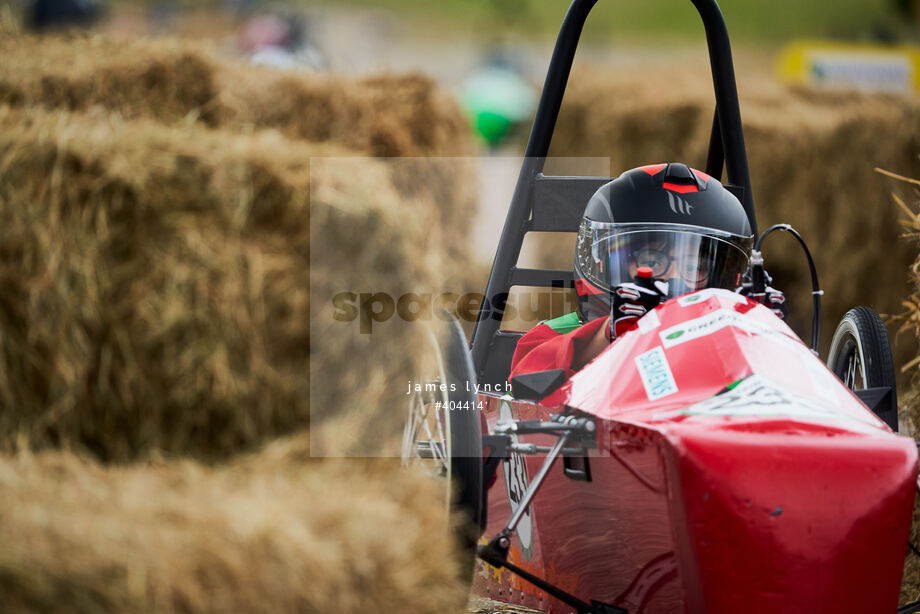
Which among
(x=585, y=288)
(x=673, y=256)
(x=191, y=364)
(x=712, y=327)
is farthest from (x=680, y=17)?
(x=191, y=364)

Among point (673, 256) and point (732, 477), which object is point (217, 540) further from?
point (673, 256)

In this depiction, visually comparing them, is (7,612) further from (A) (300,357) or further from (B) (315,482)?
(A) (300,357)

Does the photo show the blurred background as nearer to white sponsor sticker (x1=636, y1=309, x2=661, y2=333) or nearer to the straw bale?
white sponsor sticker (x1=636, y1=309, x2=661, y2=333)

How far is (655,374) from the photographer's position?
2902 mm

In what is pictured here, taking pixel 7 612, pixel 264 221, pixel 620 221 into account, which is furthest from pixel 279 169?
pixel 7 612

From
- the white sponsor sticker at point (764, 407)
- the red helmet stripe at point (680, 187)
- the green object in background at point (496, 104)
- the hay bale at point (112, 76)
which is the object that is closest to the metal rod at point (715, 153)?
the red helmet stripe at point (680, 187)

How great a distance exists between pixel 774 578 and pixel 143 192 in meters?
2.23

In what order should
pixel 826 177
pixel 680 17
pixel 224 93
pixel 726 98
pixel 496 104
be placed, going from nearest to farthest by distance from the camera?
pixel 726 98
pixel 224 93
pixel 826 177
pixel 496 104
pixel 680 17

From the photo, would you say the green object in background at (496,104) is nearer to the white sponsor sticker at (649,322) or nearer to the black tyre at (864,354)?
the black tyre at (864,354)

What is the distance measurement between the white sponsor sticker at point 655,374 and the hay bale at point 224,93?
7.07 feet

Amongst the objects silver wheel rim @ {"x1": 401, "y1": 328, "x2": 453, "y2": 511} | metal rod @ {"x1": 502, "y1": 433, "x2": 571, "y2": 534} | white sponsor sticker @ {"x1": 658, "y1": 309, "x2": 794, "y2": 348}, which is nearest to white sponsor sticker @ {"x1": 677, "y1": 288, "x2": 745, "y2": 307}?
white sponsor sticker @ {"x1": 658, "y1": 309, "x2": 794, "y2": 348}

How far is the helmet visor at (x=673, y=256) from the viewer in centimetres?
379

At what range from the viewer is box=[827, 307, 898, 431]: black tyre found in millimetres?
3781

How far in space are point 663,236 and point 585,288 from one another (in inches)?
17.3
